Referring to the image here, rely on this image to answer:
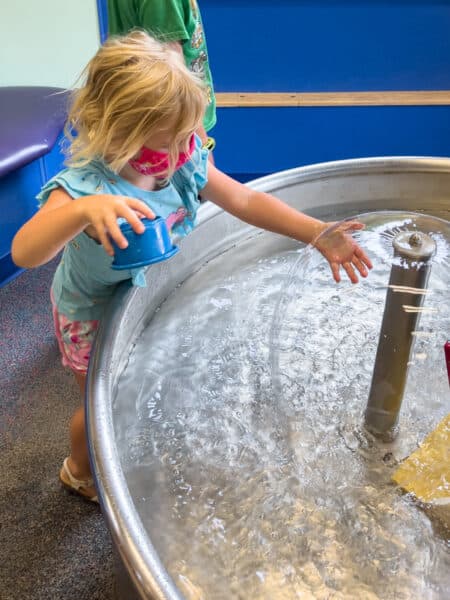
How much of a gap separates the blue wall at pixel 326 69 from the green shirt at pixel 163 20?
1.09m

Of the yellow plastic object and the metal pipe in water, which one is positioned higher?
the metal pipe in water

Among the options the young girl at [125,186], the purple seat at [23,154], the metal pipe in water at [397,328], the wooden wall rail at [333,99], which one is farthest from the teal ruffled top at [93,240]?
the wooden wall rail at [333,99]

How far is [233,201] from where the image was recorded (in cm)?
94

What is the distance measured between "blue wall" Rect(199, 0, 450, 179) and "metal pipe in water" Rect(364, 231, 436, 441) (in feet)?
5.90

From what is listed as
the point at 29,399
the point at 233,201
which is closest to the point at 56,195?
the point at 233,201

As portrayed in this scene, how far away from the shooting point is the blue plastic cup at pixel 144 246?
604mm

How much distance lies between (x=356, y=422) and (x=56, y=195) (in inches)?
17.7

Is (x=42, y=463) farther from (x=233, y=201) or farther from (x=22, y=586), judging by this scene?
(x=233, y=201)

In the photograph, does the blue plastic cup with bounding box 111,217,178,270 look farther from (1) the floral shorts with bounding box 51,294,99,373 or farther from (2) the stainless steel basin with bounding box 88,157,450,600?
(1) the floral shorts with bounding box 51,294,99,373

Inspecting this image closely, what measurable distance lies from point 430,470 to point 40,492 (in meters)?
0.91

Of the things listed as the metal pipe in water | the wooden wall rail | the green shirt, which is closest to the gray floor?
the metal pipe in water

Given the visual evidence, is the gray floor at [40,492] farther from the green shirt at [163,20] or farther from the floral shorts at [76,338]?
the green shirt at [163,20]

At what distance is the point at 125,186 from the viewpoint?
0.79 m

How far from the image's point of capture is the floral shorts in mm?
926
